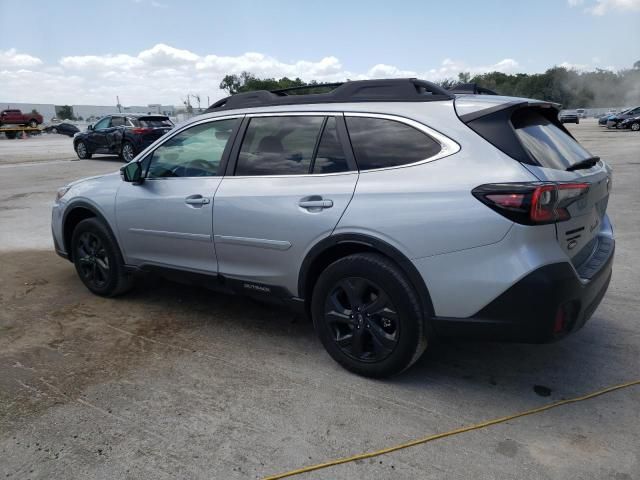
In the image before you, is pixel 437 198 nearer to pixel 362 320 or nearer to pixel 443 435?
pixel 362 320

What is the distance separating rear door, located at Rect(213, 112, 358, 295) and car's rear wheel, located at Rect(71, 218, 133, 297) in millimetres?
1302

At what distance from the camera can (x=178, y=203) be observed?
3.89m

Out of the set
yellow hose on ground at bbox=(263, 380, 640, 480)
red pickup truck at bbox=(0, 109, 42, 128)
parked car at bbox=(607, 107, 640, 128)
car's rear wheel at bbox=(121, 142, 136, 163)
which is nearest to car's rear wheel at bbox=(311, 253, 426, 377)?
yellow hose on ground at bbox=(263, 380, 640, 480)

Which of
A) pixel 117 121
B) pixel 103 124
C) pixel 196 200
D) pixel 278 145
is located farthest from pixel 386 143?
pixel 103 124

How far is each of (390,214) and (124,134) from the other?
16771 millimetres

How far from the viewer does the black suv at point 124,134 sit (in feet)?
57.4

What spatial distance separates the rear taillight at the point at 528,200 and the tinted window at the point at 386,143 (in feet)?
1.46

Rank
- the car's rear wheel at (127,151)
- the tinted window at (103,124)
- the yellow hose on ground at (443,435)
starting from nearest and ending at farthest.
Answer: the yellow hose on ground at (443,435) < the car's rear wheel at (127,151) < the tinted window at (103,124)

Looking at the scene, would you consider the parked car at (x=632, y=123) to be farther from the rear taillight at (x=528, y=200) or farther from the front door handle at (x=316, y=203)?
the front door handle at (x=316, y=203)

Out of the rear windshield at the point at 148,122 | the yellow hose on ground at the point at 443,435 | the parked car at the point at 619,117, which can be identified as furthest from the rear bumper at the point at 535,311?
the parked car at the point at 619,117

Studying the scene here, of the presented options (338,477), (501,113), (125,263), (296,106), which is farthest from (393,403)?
(125,263)

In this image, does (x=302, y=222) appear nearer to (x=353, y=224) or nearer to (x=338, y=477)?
(x=353, y=224)

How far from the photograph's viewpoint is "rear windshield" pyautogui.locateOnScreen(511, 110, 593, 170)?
2.79m

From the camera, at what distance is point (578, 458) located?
2.46 m
